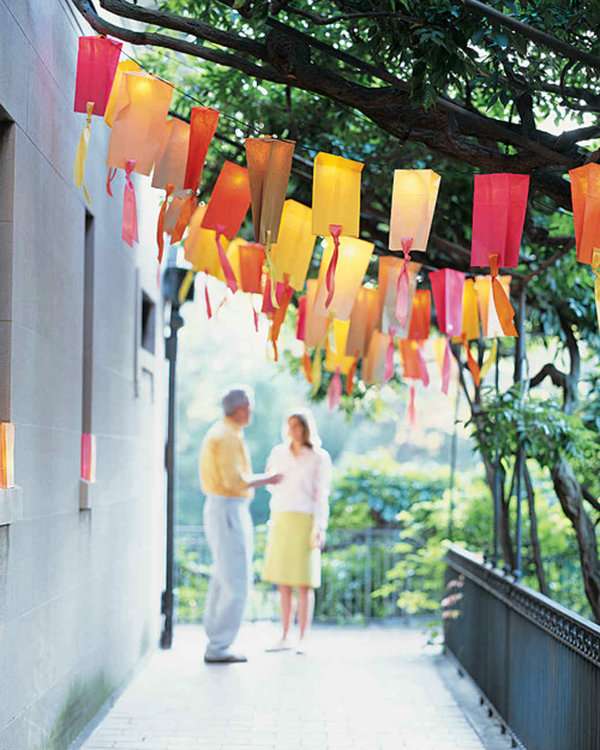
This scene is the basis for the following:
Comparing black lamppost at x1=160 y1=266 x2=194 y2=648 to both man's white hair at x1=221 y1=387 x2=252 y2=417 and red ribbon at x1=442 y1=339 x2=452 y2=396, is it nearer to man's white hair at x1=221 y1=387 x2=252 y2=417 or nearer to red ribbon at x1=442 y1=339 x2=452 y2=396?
man's white hair at x1=221 y1=387 x2=252 y2=417

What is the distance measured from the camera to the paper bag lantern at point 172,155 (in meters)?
5.85

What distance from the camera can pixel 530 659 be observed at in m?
6.33

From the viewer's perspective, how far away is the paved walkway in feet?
22.3

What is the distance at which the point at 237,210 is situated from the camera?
6.33m

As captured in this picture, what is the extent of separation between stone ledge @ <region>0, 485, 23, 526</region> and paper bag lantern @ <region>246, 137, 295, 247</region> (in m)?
1.66

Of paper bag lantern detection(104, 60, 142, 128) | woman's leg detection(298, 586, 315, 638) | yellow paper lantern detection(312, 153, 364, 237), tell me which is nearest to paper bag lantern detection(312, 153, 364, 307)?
yellow paper lantern detection(312, 153, 364, 237)

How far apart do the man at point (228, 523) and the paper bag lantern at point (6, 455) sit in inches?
189

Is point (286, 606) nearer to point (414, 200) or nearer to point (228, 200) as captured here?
point (228, 200)

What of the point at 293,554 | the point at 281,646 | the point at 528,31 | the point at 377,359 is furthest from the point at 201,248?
the point at 281,646

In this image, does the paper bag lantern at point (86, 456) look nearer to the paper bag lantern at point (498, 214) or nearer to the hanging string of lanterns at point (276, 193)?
the hanging string of lanterns at point (276, 193)

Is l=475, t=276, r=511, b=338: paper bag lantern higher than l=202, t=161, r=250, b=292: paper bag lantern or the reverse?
the reverse

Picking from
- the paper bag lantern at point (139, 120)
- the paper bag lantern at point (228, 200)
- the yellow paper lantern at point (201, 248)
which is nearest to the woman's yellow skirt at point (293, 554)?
the yellow paper lantern at point (201, 248)

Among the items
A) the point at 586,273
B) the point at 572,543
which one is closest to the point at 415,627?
the point at 572,543

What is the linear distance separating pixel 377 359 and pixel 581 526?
178 centimetres
